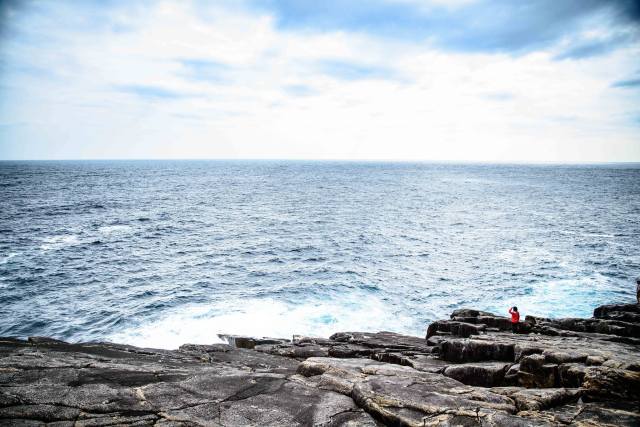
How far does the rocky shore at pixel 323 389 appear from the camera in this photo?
8617 millimetres

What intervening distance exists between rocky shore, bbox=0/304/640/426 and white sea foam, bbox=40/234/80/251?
37.4 metres

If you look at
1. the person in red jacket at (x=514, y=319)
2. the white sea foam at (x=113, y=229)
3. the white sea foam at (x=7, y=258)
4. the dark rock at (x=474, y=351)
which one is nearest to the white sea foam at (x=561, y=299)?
the person in red jacket at (x=514, y=319)

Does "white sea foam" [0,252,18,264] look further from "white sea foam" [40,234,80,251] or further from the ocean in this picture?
"white sea foam" [40,234,80,251]

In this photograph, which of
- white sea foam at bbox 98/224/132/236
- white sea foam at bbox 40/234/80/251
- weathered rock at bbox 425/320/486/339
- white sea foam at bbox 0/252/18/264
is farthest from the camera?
white sea foam at bbox 98/224/132/236

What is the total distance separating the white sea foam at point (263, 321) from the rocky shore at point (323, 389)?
33.8ft

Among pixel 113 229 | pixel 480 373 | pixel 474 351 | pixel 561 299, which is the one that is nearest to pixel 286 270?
pixel 474 351

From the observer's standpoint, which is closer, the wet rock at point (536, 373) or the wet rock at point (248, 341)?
the wet rock at point (536, 373)

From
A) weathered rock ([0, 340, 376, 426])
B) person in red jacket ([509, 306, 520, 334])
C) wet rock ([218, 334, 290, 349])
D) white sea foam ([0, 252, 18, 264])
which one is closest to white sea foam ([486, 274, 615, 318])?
person in red jacket ([509, 306, 520, 334])

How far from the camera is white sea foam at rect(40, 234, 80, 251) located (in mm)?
45950

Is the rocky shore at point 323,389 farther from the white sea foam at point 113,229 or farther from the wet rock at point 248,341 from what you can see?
the white sea foam at point 113,229

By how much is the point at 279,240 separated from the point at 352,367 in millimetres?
41564

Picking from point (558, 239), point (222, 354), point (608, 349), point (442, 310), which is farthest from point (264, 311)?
point (558, 239)

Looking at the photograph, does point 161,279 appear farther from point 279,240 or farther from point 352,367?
point 352,367

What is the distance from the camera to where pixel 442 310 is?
102 ft
